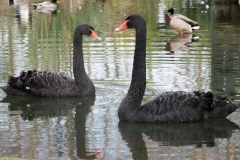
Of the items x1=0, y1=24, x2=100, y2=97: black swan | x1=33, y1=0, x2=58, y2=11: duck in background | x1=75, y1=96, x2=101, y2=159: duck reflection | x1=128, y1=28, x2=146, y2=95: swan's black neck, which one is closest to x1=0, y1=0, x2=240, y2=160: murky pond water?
x1=75, y1=96, x2=101, y2=159: duck reflection

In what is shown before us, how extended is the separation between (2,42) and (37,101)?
5952mm

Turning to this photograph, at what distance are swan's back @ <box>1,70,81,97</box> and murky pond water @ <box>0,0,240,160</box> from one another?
0.12 meters

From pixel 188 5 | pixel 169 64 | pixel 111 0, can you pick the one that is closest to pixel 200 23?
pixel 188 5

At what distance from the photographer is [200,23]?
18938mm

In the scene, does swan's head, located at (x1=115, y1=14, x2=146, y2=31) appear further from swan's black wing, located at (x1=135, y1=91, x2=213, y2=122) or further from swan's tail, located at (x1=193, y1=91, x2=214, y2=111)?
swan's tail, located at (x1=193, y1=91, x2=214, y2=111)

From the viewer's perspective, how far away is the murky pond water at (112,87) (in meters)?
6.55

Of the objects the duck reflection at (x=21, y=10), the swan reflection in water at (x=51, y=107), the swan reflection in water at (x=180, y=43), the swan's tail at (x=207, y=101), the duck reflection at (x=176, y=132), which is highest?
the duck reflection at (x=21, y=10)

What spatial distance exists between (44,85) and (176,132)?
261 centimetres

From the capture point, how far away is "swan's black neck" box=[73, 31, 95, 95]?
9227 millimetres

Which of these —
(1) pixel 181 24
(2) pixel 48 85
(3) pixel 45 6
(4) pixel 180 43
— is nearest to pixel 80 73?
(2) pixel 48 85

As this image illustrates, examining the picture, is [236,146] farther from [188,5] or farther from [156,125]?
[188,5]

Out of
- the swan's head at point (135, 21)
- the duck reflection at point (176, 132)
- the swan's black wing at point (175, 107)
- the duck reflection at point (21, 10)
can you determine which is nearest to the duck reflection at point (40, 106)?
the duck reflection at point (176, 132)

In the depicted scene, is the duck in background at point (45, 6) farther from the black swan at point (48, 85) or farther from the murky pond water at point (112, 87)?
the black swan at point (48, 85)

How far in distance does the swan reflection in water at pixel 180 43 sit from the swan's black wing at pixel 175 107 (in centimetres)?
550
